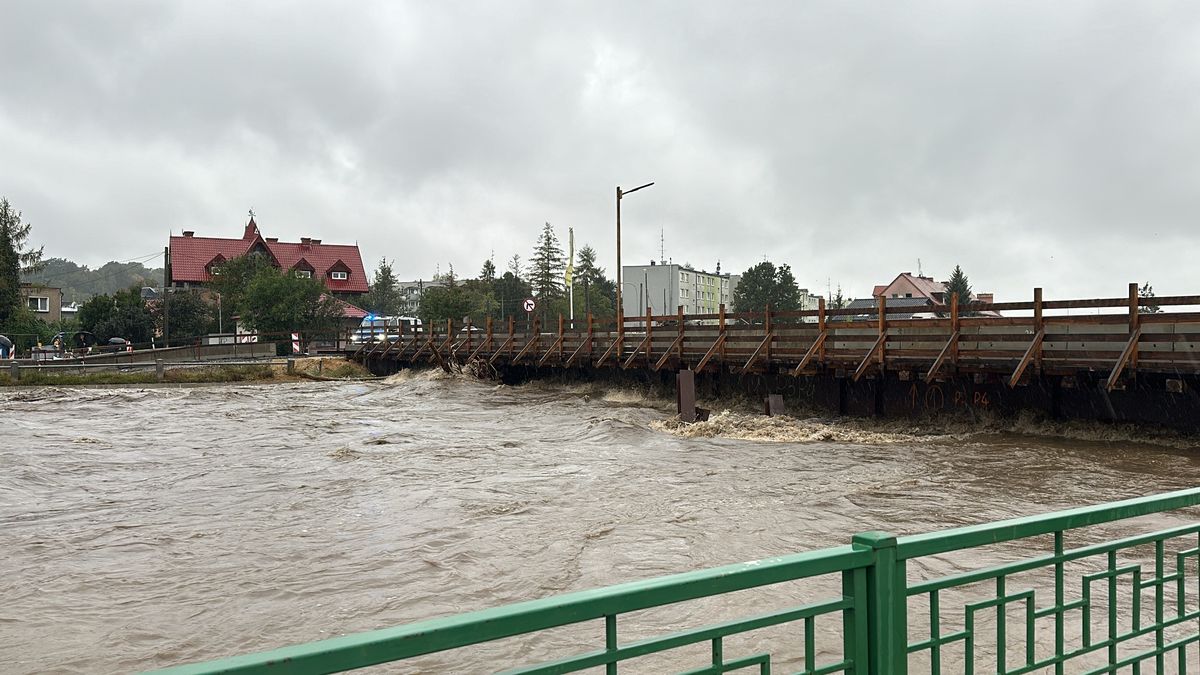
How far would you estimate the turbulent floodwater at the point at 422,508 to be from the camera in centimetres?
696

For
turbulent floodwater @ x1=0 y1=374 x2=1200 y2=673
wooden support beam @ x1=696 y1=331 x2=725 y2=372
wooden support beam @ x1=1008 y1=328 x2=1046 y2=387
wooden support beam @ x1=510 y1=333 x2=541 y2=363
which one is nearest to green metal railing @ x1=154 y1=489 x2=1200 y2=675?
turbulent floodwater @ x1=0 y1=374 x2=1200 y2=673

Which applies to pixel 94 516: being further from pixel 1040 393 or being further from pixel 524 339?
pixel 524 339

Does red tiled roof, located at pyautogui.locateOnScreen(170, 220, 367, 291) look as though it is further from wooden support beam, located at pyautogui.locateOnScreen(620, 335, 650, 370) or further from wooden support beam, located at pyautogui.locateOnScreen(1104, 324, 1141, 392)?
wooden support beam, located at pyautogui.locateOnScreen(1104, 324, 1141, 392)

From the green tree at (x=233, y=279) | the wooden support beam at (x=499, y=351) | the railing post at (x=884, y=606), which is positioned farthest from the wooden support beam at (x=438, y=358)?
the railing post at (x=884, y=606)

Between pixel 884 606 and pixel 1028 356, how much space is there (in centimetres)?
1551

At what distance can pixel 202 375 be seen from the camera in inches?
1471

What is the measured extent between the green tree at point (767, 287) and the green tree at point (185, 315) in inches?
2597

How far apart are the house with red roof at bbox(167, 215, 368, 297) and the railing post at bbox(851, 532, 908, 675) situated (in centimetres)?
7704

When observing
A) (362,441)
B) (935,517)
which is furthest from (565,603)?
(362,441)

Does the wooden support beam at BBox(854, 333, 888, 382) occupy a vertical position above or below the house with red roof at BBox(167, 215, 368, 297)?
below

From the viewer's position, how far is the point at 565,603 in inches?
73.2

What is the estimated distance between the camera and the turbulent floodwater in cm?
696

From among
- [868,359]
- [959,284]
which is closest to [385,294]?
[959,284]

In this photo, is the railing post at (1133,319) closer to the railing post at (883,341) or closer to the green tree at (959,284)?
the railing post at (883,341)
